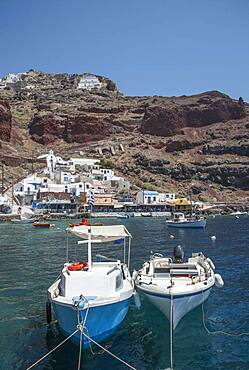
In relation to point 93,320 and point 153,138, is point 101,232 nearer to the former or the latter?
point 93,320

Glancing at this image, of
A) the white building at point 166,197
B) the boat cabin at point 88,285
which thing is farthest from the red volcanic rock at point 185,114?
the boat cabin at point 88,285

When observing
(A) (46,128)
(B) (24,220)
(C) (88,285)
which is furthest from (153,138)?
(C) (88,285)

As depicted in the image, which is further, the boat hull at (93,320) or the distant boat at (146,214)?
the distant boat at (146,214)

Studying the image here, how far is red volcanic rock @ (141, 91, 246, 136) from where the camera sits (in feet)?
575

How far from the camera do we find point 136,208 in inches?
4491

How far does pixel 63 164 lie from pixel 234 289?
4329 inches

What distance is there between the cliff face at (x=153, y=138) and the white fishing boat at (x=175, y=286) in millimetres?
111789

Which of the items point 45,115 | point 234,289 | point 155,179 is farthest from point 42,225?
point 45,115

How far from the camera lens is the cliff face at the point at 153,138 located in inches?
5546

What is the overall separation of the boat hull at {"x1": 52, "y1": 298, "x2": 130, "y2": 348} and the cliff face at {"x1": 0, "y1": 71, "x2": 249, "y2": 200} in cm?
11689

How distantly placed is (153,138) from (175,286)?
154202 mm

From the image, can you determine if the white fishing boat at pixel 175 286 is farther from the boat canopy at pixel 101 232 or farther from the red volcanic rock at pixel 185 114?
the red volcanic rock at pixel 185 114

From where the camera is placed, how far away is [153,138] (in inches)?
6654

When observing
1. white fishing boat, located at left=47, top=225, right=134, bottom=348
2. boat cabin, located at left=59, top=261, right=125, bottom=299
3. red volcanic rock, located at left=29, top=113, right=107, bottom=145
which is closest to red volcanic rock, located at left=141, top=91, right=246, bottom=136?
red volcanic rock, located at left=29, top=113, right=107, bottom=145
